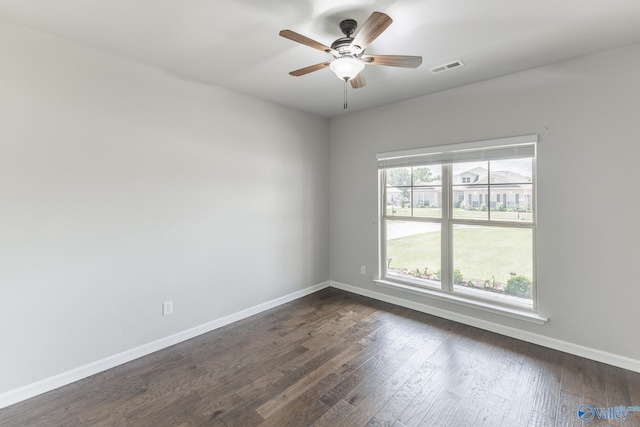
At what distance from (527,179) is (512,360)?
1740mm

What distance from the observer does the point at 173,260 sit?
288 centimetres

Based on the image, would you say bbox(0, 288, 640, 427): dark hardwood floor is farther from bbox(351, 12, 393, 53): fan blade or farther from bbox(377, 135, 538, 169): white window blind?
bbox(351, 12, 393, 53): fan blade

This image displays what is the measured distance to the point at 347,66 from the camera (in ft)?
6.72

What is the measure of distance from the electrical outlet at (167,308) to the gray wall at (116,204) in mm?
46

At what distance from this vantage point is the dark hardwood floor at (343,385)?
74.8 inches

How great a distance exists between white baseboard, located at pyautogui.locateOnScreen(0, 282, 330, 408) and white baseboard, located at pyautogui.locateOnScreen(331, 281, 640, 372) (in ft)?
5.57

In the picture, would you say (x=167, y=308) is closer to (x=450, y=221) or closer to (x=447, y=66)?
(x=450, y=221)

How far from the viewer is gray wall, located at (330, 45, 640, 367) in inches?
94.0

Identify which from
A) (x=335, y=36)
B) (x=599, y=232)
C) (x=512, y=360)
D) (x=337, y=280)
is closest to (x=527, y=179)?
(x=599, y=232)

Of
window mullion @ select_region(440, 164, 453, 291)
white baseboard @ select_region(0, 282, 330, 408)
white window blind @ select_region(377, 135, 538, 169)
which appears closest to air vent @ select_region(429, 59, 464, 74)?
white window blind @ select_region(377, 135, 538, 169)

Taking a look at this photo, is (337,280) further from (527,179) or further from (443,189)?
(527,179)

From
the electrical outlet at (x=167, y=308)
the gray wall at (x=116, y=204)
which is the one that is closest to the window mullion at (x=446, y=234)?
the gray wall at (x=116, y=204)

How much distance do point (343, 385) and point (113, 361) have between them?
1.99m

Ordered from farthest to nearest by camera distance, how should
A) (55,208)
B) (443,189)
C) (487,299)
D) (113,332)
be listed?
1. (443,189)
2. (487,299)
3. (113,332)
4. (55,208)
